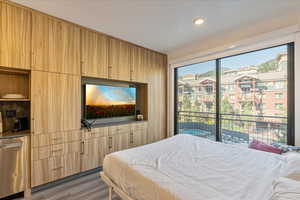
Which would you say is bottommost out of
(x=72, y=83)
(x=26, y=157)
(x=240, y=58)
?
(x=26, y=157)

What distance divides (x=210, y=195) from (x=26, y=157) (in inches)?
91.5

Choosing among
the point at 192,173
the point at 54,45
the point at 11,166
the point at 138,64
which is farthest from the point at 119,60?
the point at 192,173

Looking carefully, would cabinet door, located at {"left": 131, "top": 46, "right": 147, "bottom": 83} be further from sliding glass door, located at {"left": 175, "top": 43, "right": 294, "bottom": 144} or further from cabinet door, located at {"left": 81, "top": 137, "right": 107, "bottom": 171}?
cabinet door, located at {"left": 81, "top": 137, "right": 107, "bottom": 171}

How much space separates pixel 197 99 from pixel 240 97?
943 millimetres

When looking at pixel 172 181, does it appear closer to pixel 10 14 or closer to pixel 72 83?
pixel 72 83

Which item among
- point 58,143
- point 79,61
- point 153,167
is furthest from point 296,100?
point 58,143

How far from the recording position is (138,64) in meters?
3.33

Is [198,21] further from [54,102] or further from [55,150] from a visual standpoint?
[55,150]

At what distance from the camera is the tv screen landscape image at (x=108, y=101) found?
110 inches

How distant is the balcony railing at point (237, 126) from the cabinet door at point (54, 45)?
2.89 m

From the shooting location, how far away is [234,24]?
2.38m

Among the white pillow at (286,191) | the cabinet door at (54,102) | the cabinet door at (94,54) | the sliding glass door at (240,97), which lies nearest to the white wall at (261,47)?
the sliding glass door at (240,97)

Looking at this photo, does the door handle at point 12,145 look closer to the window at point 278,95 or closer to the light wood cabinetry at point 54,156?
the light wood cabinetry at point 54,156

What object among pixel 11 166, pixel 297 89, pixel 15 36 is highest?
pixel 15 36
